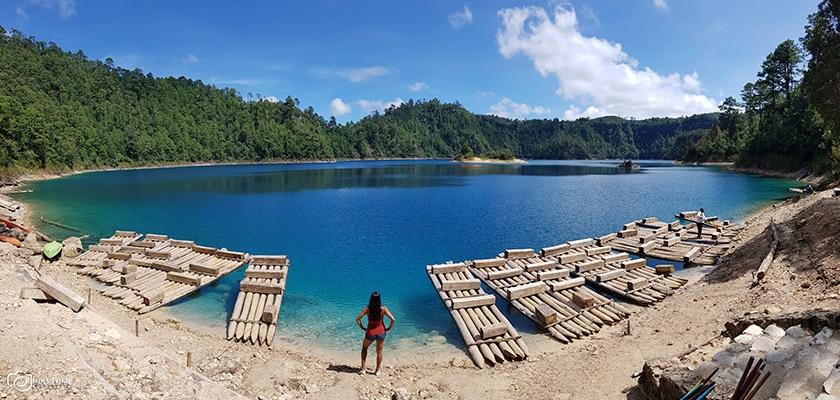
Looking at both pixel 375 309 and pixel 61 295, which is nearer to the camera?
pixel 61 295

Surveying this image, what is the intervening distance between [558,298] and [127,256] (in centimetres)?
2163

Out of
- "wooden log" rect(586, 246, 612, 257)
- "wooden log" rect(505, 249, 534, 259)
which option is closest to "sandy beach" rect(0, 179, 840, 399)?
"wooden log" rect(586, 246, 612, 257)

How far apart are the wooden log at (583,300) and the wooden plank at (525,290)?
1320mm

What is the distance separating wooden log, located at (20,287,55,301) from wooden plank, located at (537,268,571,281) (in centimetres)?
1644

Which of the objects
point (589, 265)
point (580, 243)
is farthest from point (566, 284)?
point (580, 243)

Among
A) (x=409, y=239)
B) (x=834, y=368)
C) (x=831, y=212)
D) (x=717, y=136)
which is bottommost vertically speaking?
(x=409, y=239)

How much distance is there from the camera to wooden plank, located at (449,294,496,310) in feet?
48.6

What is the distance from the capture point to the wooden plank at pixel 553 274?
17.7 metres

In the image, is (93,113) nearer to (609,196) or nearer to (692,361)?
(609,196)

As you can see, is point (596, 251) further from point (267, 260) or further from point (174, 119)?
point (174, 119)

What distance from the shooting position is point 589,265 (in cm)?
1955

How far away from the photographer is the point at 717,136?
130 m

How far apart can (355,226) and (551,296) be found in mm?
22019

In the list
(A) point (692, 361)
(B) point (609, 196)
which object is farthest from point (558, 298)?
(B) point (609, 196)
